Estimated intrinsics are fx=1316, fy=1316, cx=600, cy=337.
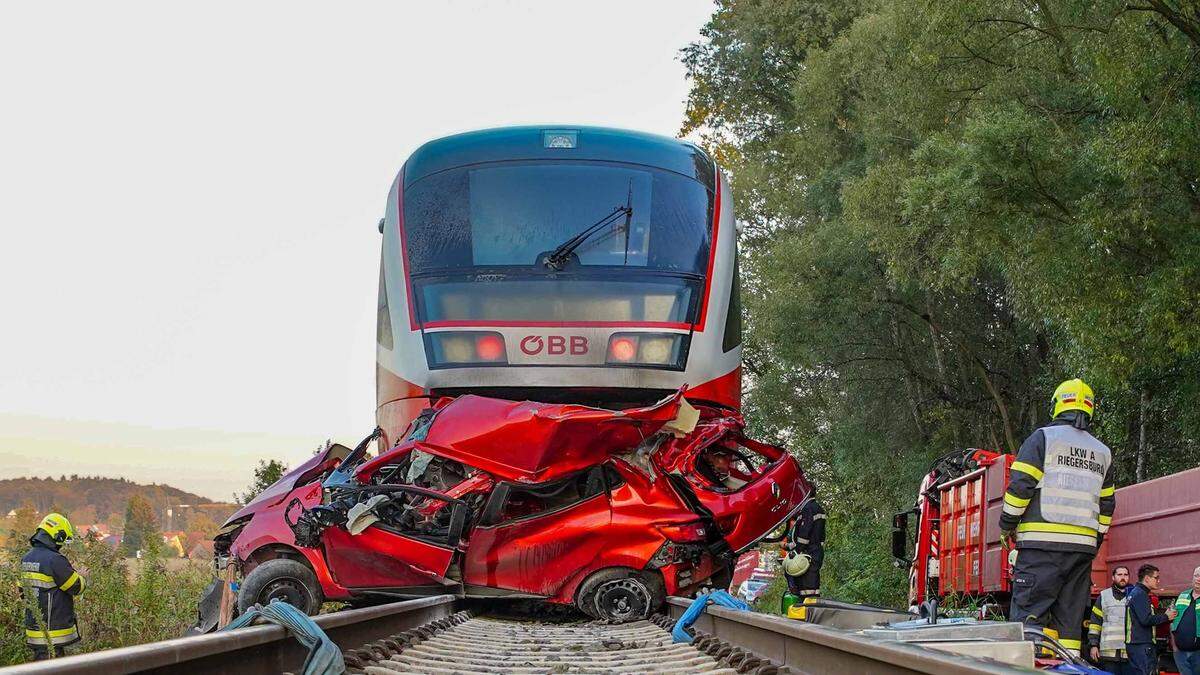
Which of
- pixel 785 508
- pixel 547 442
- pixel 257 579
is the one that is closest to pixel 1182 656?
pixel 785 508

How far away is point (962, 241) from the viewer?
567 inches

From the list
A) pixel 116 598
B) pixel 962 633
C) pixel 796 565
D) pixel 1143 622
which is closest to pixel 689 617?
pixel 962 633

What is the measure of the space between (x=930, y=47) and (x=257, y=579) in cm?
1062

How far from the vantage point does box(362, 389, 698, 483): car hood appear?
324 inches

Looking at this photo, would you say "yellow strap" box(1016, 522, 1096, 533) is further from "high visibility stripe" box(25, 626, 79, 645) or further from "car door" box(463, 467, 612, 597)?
"high visibility stripe" box(25, 626, 79, 645)

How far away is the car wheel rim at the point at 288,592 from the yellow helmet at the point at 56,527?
7.68 feet

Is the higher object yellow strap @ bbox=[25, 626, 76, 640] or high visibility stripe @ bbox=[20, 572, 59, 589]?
high visibility stripe @ bbox=[20, 572, 59, 589]

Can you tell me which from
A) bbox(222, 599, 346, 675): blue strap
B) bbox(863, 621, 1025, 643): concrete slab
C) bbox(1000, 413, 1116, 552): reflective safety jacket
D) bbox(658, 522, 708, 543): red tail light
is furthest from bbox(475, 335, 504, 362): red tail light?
bbox(863, 621, 1025, 643): concrete slab

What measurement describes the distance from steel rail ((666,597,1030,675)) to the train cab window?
183 cm

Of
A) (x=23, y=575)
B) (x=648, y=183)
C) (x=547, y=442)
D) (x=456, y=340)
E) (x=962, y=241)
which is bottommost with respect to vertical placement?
(x=23, y=575)

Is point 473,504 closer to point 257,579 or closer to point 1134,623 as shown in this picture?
point 257,579

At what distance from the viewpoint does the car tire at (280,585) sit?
806 cm

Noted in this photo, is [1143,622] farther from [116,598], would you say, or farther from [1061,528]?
[116,598]

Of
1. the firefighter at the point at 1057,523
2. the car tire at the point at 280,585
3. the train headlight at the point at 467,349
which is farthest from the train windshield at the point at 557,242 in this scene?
the firefighter at the point at 1057,523
